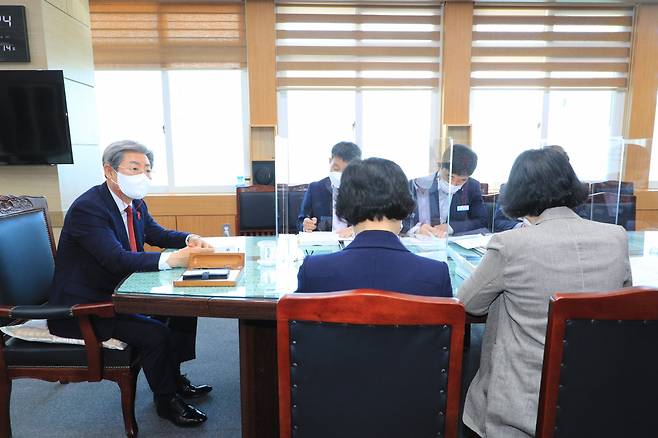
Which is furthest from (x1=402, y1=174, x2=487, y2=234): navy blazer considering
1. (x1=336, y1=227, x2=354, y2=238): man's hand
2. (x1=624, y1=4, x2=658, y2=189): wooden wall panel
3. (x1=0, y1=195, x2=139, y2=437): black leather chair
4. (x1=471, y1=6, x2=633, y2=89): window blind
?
(x1=624, y1=4, x2=658, y2=189): wooden wall panel

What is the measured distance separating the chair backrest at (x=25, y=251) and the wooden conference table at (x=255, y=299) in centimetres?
48

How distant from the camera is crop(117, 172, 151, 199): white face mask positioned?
1867 mm

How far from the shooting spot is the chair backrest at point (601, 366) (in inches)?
36.7


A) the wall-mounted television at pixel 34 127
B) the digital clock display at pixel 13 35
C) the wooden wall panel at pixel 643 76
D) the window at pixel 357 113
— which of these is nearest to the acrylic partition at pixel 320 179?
the wall-mounted television at pixel 34 127

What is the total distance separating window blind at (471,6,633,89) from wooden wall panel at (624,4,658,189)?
0.29 ft

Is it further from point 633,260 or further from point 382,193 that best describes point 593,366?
point 633,260

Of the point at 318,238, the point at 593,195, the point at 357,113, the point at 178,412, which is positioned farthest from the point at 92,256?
the point at 357,113

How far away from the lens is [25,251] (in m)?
1.83

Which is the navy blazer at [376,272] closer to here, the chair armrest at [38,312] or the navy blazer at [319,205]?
the chair armrest at [38,312]

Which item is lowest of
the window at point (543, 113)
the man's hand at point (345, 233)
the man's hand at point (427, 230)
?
the man's hand at point (345, 233)

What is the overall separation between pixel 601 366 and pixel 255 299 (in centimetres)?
92

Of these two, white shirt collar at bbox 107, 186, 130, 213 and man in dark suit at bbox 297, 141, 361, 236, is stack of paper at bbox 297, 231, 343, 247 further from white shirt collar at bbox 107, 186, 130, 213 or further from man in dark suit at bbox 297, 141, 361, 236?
white shirt collar at bbox 107, 186, 130, 213

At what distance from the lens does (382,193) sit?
1195mm

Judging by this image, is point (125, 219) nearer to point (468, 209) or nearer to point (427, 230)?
point (427, 230)
